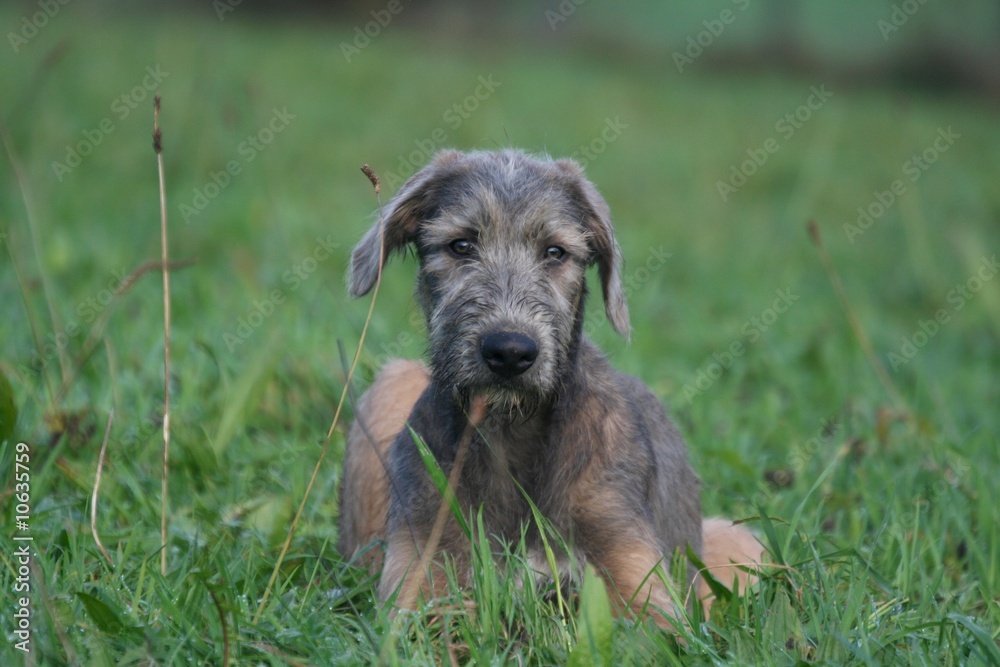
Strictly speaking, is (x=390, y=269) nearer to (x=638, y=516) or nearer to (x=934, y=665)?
(x=638, y=516)

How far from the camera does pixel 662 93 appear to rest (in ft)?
71.9

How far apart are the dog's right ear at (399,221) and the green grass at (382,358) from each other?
35.8 inches

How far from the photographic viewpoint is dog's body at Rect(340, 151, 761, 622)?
4.20m

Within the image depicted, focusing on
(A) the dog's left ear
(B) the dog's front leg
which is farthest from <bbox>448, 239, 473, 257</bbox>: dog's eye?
(B) the dog's front leg

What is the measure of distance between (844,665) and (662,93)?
19420mm

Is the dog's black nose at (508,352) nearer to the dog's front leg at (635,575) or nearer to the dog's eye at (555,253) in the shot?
the dog's eye at (555,253)

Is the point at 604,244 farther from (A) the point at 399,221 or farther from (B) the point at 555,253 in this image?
(A) the point at 399,221

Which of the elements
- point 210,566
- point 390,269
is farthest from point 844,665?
point 390,269

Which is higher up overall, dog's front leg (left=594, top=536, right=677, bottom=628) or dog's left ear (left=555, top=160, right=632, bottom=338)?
dog's left ear (left=555, top=160, right=632, bottom=338)

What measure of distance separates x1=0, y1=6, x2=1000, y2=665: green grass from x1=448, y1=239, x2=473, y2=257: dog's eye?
1.16 meters

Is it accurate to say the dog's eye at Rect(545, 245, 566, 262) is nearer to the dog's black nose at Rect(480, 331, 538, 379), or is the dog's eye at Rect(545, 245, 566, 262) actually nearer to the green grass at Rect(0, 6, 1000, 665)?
the dog's black nose at Rect(480, 331, 538, 379)

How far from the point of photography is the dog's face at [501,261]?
4125 millimetres

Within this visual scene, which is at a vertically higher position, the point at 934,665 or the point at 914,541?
the point at 934,665

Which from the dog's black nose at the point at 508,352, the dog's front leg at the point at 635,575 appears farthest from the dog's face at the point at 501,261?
the dog's front leg at the point at 635,575
